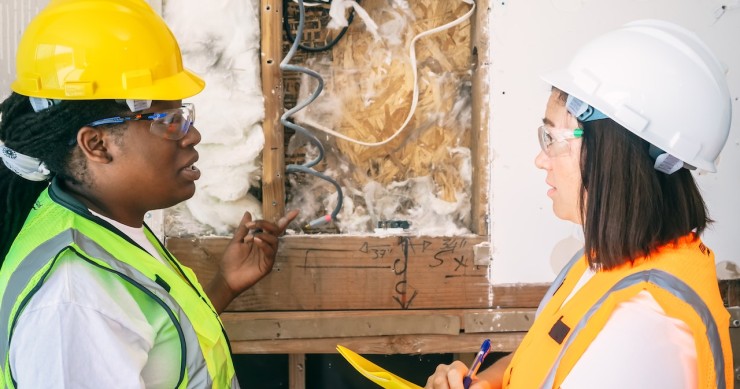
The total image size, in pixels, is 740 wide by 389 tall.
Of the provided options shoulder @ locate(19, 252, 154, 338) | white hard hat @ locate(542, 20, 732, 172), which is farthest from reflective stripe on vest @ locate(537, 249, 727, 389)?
shoulder @ locate(19, 252, 154, 338)

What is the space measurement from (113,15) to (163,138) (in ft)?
0.89

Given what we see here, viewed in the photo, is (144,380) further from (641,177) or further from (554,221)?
(554,221)

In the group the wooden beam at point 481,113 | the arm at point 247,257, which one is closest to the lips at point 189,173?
the arm at point 247,257

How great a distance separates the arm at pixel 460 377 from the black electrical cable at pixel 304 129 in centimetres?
76

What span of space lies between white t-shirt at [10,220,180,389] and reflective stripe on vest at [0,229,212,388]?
20 mm

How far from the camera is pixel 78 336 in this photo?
1.18m

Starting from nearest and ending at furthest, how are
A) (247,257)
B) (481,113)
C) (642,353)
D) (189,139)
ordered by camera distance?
1. (642,353)
2. (189,139)
3. (247,257)
4. (481,113)

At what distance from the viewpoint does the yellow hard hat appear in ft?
4.32

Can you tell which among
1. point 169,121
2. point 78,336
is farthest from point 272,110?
point 78,336

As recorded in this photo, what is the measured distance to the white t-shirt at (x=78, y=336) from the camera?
45.5 inches

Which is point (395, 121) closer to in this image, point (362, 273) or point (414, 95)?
point (414, 95)

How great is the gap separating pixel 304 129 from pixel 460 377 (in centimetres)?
98

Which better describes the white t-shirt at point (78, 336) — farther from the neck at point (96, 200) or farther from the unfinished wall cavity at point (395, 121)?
the unfinished wall cavity at point (395, 121)

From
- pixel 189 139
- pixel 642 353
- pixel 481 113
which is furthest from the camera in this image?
pixel 481 113
